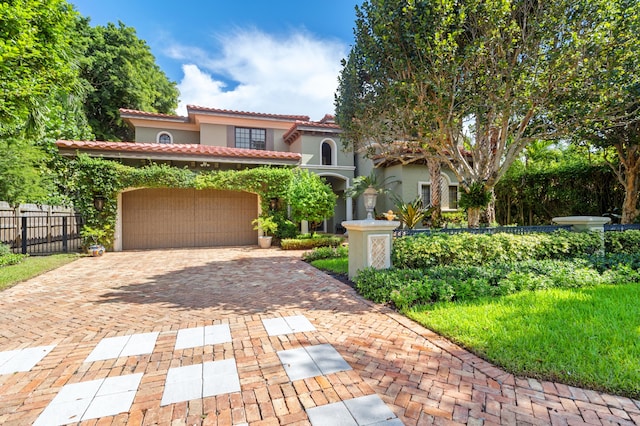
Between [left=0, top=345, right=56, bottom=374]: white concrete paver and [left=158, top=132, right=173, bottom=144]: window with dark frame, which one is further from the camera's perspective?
[left=158, top=132, right=173, bottom=144]: window with dark frame

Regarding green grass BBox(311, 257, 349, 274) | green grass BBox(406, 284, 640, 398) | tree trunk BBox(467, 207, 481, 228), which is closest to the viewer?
green grass BBox(406, 284, 640, 398)

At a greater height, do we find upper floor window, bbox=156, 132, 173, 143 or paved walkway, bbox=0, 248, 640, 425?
upper floor window, bbox=156, 132, 173, 143

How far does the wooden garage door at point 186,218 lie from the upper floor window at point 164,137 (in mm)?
5199

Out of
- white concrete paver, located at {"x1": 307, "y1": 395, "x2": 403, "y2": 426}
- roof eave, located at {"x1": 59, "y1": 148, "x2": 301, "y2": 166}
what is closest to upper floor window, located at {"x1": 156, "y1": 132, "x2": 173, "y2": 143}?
roof eave, located at {"x1": 59, "y1": 148, "x2": 301, "y2": 166}

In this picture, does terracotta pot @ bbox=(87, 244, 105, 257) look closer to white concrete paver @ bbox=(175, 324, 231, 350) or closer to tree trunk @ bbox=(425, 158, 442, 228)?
white concrete paver @ bbox=(175, 324, 231, 350)

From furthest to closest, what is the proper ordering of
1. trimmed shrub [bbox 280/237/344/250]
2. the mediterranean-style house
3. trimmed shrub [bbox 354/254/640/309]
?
the mediterranean-style house, trimmed shrub [bbox 280/237/344/250], trimmed shrub [bbox 354/254/640/309]

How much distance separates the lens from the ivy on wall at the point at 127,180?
10883mm

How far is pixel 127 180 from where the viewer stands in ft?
36.9

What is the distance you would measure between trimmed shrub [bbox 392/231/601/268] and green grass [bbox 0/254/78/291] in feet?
27.0

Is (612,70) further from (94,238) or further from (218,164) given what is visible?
(94,238)

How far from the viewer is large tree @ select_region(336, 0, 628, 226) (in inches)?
224

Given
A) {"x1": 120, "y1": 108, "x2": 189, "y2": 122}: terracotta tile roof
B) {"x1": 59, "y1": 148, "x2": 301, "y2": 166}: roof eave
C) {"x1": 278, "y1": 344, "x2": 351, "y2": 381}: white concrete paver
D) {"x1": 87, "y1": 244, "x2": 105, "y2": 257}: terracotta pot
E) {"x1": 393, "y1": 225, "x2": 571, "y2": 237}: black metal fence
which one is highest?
{"x1": 120, "y1": 108, "x2": 189, "y2": 122}: terracotta tile roof

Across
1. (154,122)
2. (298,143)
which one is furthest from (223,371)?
(154,122)

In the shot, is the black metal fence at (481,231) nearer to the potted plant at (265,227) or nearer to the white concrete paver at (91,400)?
the white concrete paver at (91,400)
